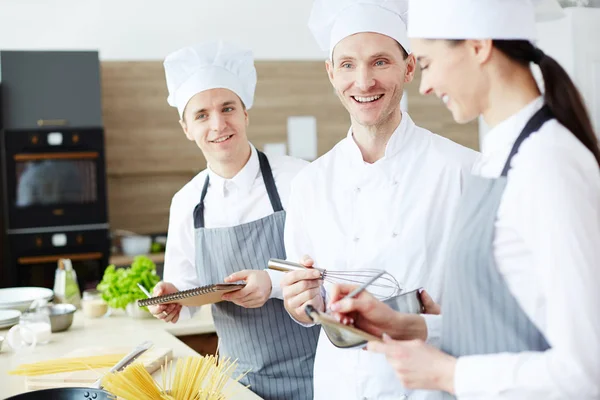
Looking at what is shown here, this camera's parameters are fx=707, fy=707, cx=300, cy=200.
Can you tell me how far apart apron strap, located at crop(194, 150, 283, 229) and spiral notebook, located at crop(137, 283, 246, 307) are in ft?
1.44

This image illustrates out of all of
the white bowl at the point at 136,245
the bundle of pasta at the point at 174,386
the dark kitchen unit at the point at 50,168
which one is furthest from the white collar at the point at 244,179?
the white bowl at the point at 136,245

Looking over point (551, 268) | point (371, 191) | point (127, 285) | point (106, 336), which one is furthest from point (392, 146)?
point (127, 285)

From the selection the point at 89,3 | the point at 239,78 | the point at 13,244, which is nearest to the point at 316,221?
the point at 239,78

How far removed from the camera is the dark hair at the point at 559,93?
115 cm

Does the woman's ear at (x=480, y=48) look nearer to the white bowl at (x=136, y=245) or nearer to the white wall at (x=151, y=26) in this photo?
the white bowl at (x=136, y=245)

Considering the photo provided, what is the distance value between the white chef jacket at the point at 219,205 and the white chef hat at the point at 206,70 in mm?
261

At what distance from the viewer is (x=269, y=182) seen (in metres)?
2.42

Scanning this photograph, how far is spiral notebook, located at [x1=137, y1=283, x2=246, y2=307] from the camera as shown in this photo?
5.58ft

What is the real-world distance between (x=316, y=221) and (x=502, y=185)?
0.79 m

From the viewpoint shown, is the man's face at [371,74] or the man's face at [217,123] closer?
the man's face at [371,74]

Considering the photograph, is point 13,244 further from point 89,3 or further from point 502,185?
point 502,185

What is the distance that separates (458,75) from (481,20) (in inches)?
3.8

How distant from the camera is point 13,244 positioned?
486 centimetres

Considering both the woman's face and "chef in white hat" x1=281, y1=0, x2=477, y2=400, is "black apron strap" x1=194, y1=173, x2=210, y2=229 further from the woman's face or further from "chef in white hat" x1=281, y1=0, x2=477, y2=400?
the woman's face
